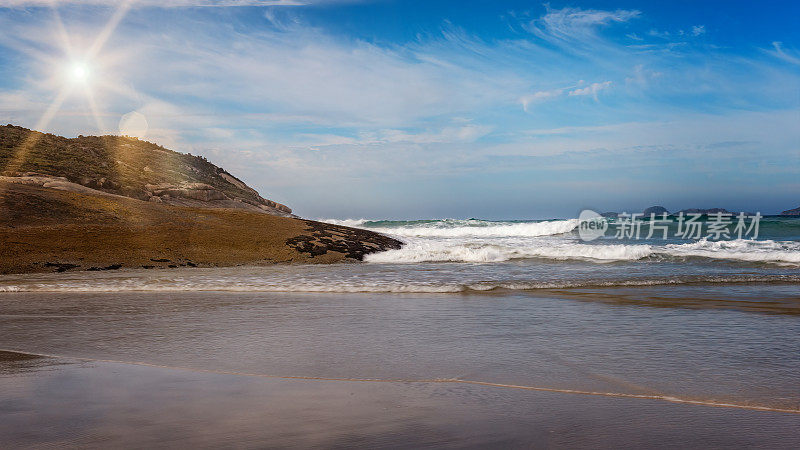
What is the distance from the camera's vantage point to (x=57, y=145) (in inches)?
858

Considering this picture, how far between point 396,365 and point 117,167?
20.1 metres

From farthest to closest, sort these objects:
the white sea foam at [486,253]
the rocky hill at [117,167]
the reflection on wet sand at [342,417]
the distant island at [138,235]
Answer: the rocky hill at [117,167] < the white sea foam at [486,253] < the distant island at [138,235] < the reflection on wet sand at [342,417]

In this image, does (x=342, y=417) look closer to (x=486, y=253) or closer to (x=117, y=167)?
(x=486, y=253)

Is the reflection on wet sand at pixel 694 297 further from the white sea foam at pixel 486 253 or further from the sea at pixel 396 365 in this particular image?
the white sea foam at pixel 486 253

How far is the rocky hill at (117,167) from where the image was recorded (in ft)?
61.5

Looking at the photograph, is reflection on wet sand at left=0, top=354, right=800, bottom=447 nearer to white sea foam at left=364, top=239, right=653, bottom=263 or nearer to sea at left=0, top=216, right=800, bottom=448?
sea at left=0, top=216, right=800, bottom=448

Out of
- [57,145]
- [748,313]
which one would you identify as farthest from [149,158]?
[748,313]

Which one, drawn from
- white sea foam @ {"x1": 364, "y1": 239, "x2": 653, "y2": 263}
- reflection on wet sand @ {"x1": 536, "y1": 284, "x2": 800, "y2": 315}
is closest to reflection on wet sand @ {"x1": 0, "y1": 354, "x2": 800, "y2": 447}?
reflection on wet sand @ {"x1": 536, "y1": 284, "x2": 800, "y2": 315}

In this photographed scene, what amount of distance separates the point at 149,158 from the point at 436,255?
15.6 meters

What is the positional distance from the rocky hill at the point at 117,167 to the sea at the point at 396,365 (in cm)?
1087

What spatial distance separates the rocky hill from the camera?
18750mm

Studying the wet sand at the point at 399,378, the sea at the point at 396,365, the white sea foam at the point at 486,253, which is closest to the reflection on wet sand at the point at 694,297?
the sea at the point at 396,365

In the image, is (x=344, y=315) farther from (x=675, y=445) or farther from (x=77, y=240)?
(x=77, y=240)

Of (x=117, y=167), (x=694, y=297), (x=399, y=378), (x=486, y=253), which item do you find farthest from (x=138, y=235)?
(x=117, y=167)
